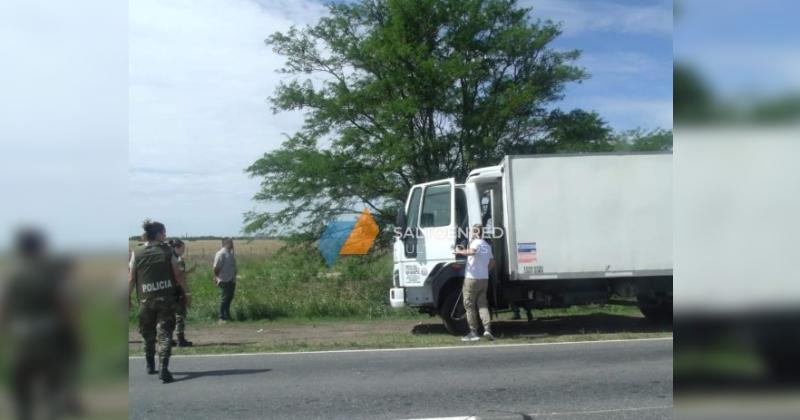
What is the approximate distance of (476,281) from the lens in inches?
418

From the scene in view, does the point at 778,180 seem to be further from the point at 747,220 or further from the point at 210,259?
the point at 210,259

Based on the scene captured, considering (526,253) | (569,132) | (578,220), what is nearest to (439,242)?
(526,253)

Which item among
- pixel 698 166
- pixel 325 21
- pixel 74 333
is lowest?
pixel 74 333

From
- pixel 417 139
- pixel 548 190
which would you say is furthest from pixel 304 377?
pixel 417 139

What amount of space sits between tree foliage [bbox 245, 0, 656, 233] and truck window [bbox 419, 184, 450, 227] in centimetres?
408

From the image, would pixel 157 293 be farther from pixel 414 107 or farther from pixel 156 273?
pixel 414 107

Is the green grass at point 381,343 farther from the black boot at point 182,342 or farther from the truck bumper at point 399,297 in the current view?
the truck bumper at point 399,297

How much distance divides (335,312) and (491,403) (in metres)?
7.91

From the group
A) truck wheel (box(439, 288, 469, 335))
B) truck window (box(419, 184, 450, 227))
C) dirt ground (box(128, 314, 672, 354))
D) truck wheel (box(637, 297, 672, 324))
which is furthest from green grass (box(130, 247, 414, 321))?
truck wheel (box(637, 297, 672, 324))

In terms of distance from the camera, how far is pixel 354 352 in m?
9.73

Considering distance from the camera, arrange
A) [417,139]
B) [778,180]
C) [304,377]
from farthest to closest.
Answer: [417,139] < [304,377] < [778,180]

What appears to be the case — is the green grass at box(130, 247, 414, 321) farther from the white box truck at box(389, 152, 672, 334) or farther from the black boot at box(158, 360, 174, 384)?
the black boot at box(158, 360, 174, 384)

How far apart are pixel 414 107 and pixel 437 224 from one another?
210 inches

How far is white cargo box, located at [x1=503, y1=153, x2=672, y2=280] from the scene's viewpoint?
11.0 m
